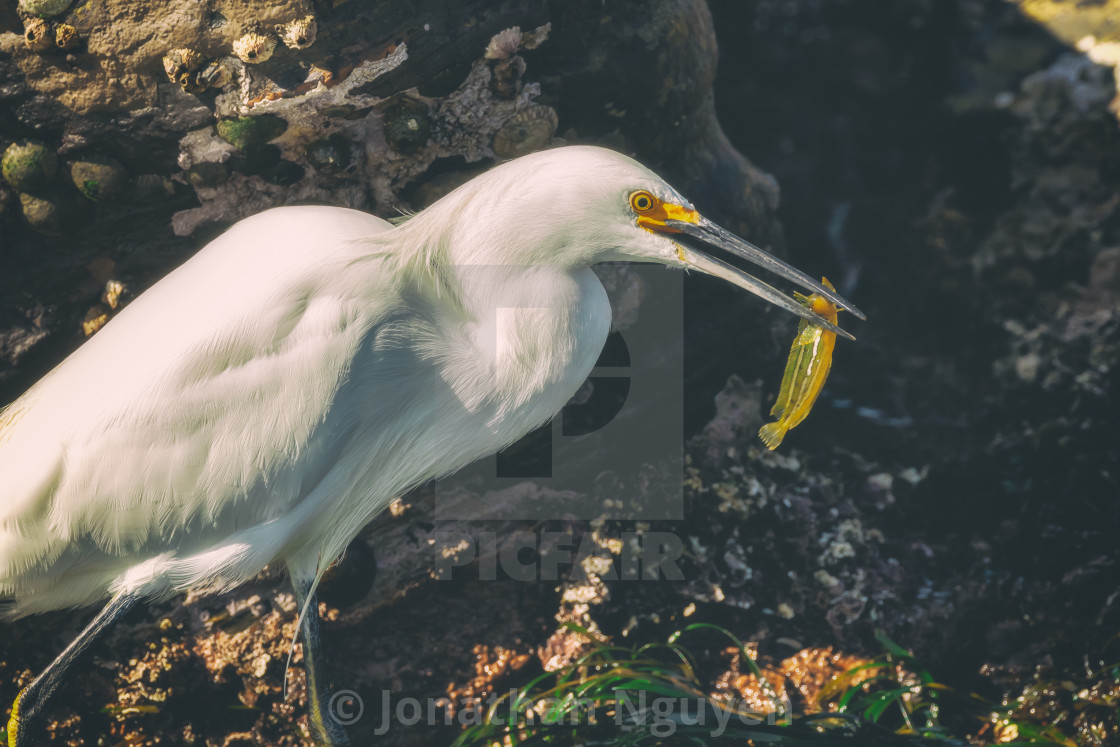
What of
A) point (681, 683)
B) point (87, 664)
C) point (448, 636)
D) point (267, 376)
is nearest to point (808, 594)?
point (681, 683)

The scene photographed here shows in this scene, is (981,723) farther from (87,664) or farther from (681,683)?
(87,664)

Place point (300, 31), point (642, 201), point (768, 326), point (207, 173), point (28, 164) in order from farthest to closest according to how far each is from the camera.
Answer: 1. point (768, 326)
2. point (207, 173)
3. point (28, 164)
4. point (300, 31)
5. point (642, 201)

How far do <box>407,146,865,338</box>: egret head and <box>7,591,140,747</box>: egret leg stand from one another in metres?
1.03

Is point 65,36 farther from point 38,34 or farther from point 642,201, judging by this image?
point 642,201

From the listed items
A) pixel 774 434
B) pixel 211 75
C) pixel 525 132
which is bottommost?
pixel 774 434

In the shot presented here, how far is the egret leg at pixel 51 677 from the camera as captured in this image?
1592 millimetres

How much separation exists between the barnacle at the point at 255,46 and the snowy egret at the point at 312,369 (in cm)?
32

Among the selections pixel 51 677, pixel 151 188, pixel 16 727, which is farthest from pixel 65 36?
pixel 16 727

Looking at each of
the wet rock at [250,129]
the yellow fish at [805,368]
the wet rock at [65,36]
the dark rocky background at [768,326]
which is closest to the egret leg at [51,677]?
the dark rocky background at [768,326]

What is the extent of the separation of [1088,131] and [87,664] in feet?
10.5

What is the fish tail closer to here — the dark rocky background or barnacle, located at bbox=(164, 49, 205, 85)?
the dark rocky background

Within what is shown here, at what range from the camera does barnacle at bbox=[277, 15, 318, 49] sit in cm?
152

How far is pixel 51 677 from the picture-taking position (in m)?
1.64

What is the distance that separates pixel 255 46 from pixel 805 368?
4.33ft
